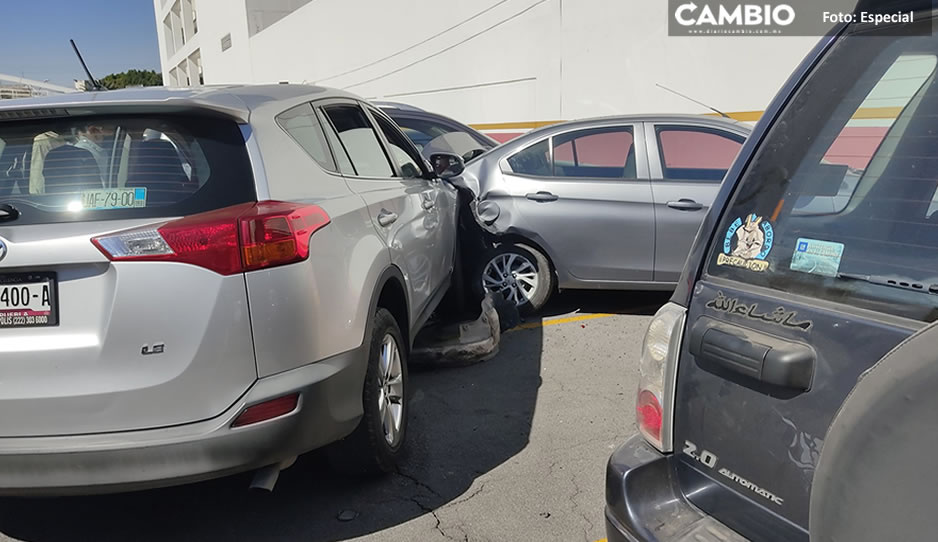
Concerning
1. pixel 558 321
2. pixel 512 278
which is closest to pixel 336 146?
pixel 512 278

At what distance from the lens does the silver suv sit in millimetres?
2285

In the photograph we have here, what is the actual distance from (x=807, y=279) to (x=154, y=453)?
2080 mm

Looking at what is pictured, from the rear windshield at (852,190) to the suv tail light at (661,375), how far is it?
0.59ft

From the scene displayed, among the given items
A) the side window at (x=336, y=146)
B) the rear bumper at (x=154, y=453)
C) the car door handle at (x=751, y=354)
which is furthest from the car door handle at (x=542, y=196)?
the car door handle at (x=751, y=354)

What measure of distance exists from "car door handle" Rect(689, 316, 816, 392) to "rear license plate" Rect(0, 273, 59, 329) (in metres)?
2.04

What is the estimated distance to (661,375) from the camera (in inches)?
73.3

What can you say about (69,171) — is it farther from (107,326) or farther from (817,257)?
(817,257)

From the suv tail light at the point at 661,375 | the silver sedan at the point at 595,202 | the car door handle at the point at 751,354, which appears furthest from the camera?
the silver sedan at the point at 595,202

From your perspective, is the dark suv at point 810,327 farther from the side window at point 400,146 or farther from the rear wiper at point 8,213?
the side window at point 400,146

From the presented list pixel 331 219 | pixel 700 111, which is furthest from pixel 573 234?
pixel 700 111

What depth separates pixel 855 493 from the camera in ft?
4.04

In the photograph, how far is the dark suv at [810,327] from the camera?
124 cm

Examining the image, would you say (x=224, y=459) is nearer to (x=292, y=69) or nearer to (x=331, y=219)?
(x=331, y=219)

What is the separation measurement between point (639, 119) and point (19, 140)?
14.3 feet
